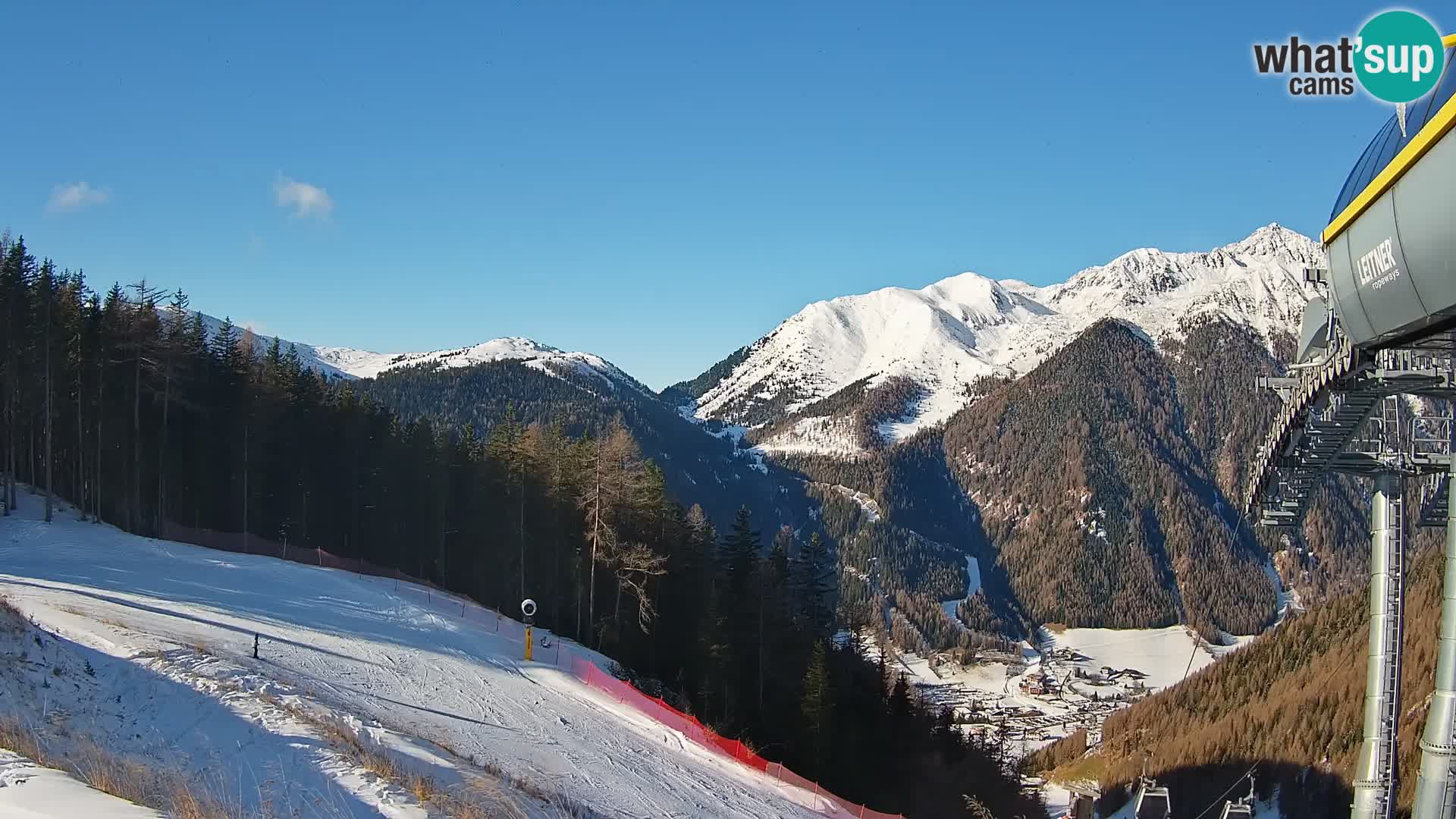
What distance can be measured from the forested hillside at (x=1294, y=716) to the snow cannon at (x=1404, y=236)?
26.6 metres

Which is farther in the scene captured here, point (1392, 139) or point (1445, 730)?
point (1445, 730)

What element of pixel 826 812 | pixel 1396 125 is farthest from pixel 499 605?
pixel 1396 125

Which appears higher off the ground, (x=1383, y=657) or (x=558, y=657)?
(x=1383, y=657)

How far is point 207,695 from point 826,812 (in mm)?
13644

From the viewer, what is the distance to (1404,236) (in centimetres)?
591

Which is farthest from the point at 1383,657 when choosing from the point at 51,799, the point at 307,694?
the point at 307,694

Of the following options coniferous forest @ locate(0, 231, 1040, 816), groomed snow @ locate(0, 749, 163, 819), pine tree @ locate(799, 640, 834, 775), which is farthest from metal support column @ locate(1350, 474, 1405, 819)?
pine tree @ locate(799, 640, 834, 775)

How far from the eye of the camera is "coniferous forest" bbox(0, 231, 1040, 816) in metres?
35.8

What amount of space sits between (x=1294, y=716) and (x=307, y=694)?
142 feet

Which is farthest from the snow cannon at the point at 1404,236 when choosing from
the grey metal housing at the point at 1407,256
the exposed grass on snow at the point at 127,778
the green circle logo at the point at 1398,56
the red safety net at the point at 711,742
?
the red safety net at the point at 711,742

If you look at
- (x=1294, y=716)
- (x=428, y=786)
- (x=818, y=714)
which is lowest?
(x=1294, y=716)

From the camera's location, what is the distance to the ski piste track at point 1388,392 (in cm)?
573

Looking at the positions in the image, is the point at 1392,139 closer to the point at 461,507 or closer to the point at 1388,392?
the point at 1388,392

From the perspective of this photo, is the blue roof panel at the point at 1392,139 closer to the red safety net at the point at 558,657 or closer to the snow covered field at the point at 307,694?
the snow covered field at the point at 307,694
